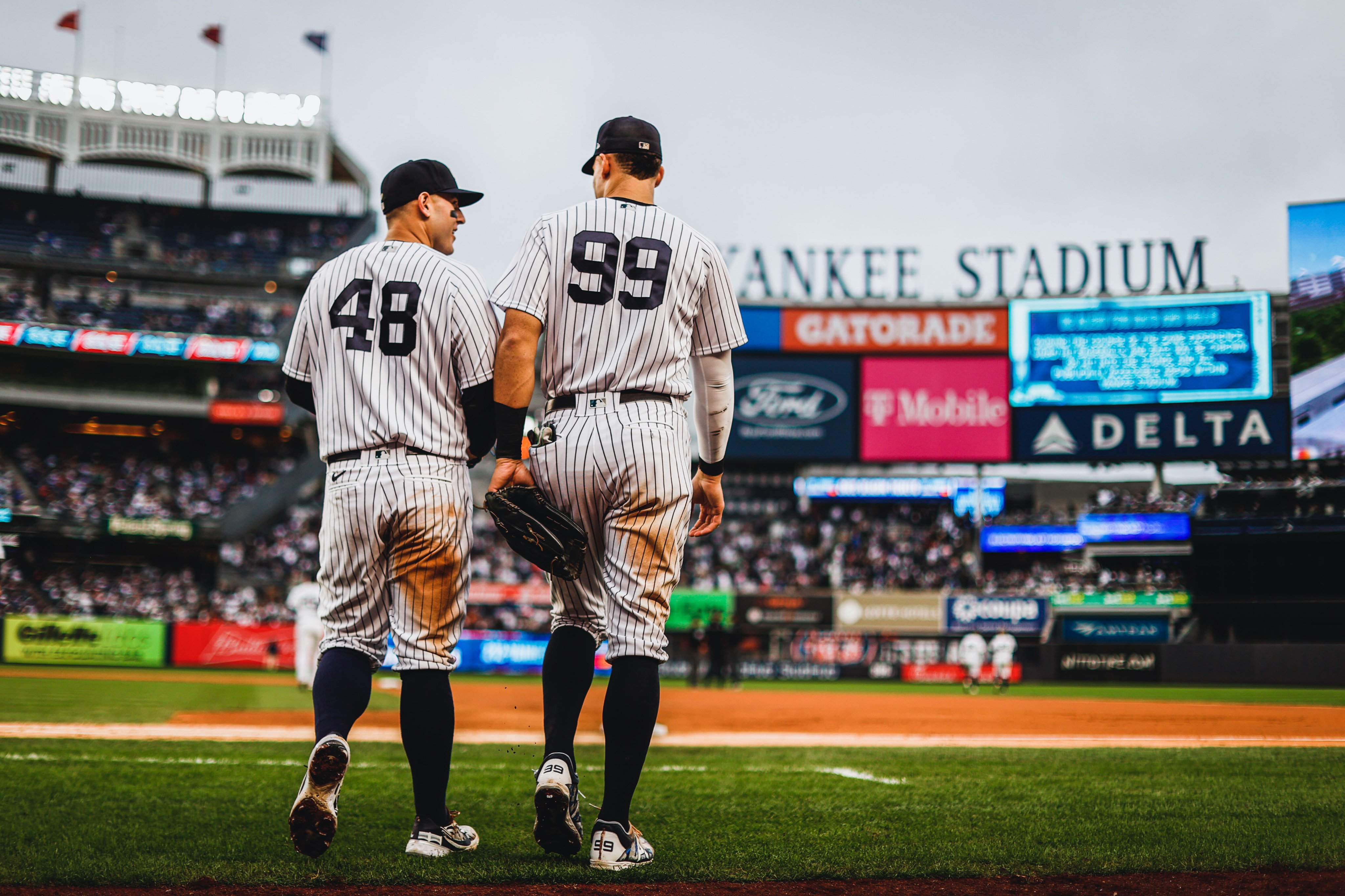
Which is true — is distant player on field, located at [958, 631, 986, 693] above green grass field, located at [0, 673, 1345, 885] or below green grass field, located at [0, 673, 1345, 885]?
below

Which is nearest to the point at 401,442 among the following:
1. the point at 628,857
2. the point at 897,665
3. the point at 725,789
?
the point at 628,857

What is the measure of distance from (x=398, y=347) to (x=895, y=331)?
30704 millimetres

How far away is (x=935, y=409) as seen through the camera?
105 ft

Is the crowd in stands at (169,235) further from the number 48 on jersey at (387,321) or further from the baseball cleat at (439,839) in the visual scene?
the baseball cleat at (439,839)

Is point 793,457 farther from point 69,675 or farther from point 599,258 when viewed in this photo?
point 599,258

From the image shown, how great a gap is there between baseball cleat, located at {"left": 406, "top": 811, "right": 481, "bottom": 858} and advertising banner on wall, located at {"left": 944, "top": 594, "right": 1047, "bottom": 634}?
2597 centimetres

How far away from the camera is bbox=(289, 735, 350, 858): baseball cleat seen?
2939 millimetres

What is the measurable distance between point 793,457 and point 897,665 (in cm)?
793

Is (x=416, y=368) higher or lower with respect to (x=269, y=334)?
lower

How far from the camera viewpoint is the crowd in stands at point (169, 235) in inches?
1553

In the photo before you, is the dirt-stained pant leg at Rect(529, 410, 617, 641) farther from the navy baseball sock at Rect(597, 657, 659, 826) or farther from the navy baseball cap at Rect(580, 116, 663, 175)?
the navy baseball cap at Rect(580, 116, 663, 175)

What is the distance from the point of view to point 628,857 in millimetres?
3193

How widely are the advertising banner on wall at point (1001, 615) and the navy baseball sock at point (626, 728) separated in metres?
26.1

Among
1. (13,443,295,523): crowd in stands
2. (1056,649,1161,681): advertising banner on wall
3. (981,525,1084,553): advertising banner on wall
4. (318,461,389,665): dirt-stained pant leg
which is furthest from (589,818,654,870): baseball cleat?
(13,443,295,523): crowd in stands
